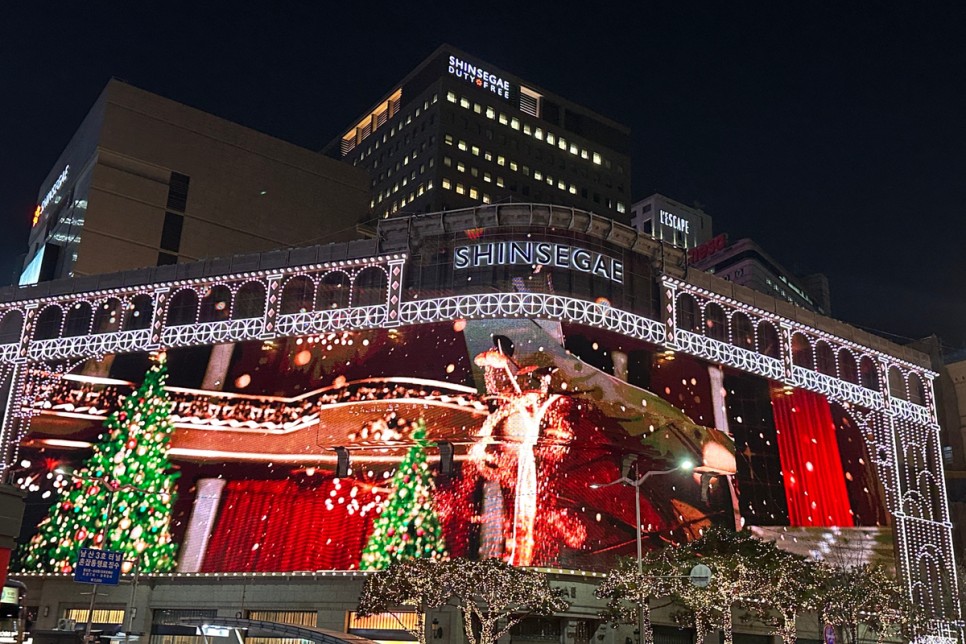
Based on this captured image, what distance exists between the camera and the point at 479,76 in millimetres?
143125

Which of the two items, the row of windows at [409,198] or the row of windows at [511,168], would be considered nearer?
the row of windows at [409,198]

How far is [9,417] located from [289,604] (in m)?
22.7

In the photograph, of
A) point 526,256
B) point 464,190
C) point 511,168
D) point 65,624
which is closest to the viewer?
point 65,624

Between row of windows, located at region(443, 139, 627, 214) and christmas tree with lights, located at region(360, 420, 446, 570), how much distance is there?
3631 inches

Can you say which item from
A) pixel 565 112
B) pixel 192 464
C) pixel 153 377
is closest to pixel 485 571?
pixel 192 464

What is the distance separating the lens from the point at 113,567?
35.1 metres

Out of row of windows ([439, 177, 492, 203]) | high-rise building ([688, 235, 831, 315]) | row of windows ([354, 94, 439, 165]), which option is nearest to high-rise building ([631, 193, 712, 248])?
high-rise building ([688, 235, 831, 315])

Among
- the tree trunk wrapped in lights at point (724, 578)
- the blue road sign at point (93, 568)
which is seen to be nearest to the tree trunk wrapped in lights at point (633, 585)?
the tree trunk wrapped in lights at point (724, 578)

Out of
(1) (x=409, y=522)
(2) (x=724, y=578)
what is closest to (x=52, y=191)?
(1) (x=409, y=522)

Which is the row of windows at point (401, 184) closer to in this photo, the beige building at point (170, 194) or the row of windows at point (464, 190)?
the row of windows at point (464, 190)

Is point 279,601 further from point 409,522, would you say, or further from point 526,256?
point 526,256

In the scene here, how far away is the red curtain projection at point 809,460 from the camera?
55.6 meters

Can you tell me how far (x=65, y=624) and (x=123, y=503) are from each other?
23.5ft

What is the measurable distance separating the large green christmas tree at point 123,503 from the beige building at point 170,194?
82.8 ft
